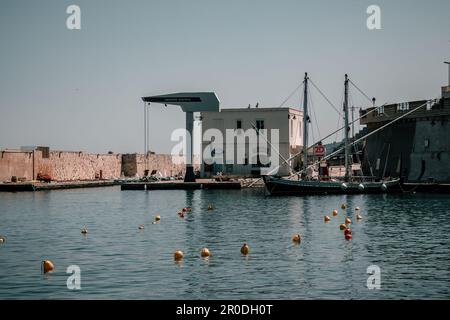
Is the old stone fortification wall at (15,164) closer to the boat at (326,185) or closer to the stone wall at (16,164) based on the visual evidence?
the stone wall at (16,164)

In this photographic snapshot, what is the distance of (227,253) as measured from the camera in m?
31.1

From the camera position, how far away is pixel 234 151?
9969 cm

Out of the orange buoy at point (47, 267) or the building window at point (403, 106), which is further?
the building window at point (403, 106)

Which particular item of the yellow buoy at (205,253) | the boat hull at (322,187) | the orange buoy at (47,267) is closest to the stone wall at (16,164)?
the boat hull at (322,187)

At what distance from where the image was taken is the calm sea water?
2295 cm

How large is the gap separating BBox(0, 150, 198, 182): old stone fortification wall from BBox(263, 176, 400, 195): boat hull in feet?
114

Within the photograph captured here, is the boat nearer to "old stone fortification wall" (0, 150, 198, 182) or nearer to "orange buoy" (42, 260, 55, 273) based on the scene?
"old stone fortification wall" (0, 150, 198, 182)

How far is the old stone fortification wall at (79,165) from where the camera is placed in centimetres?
9156

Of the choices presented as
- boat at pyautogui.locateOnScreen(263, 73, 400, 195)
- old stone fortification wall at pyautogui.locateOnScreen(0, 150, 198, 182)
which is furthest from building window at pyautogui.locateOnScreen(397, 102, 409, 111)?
old stone fortification wall at pyautogui.locateOnScreen(0, 150, 198, 182)

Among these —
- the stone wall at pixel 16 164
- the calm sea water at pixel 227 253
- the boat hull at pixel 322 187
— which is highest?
the stone wall at pixel 16 164

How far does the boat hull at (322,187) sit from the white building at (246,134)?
2007 centimetres

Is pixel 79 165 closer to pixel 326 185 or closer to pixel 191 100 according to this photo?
pixel 191 100
